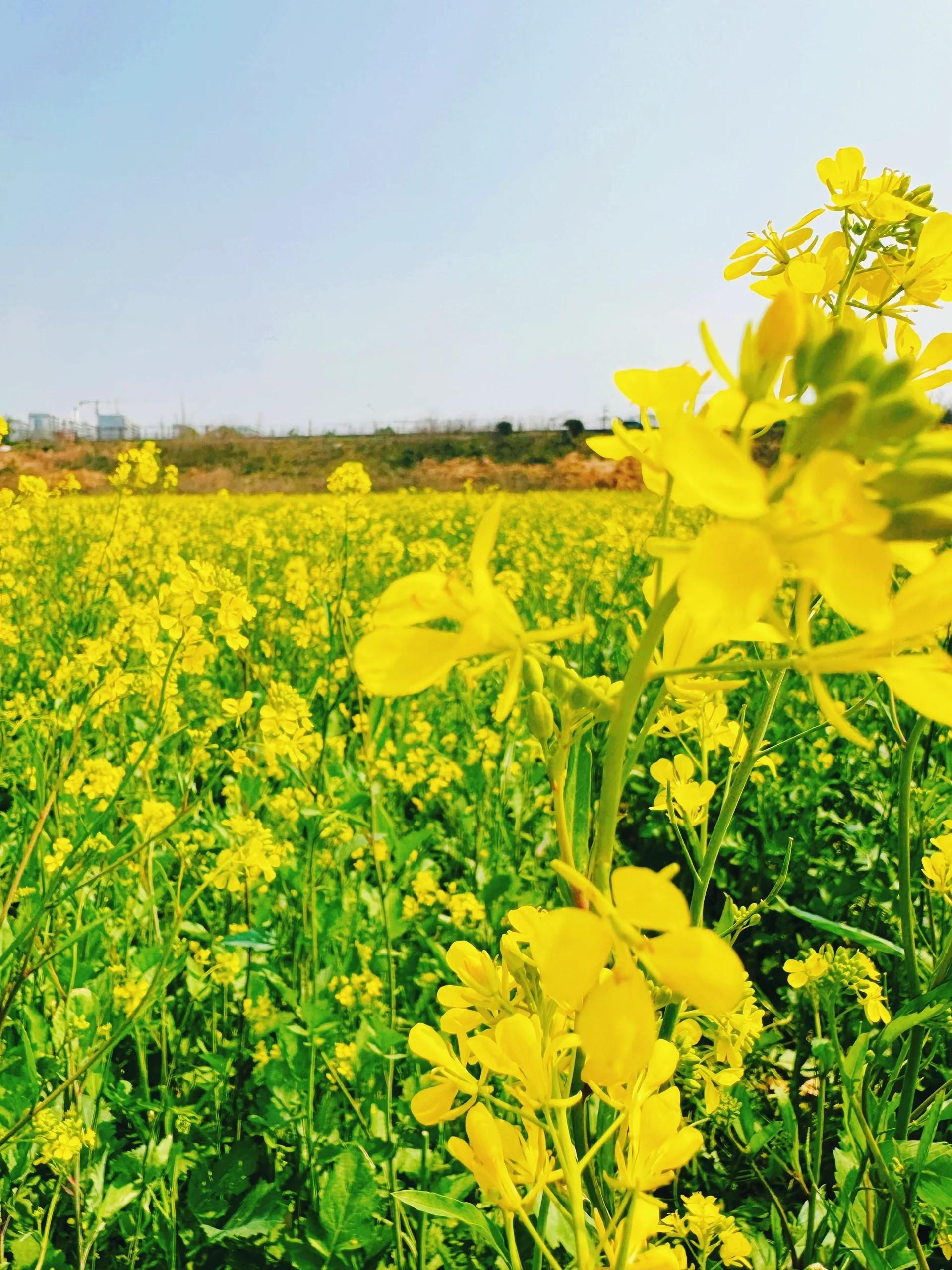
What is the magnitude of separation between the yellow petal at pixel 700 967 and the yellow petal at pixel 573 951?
0.03m

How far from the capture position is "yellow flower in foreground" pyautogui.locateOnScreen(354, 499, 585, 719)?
0.52m

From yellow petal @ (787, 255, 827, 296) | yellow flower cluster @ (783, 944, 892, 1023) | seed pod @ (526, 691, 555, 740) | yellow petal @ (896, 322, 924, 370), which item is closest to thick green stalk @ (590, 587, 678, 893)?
seed pod @ (526, 691, 555, 740)

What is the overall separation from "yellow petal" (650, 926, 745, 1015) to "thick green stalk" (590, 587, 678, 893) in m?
0.10

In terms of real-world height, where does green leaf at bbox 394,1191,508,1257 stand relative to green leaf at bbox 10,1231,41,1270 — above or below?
above

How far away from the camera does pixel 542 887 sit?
103 inches

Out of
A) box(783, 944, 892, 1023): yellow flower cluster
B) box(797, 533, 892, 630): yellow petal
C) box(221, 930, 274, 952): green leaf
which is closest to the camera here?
box(797, 533, 892, 630): yellow petal

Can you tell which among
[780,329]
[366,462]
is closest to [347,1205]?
[780,329]

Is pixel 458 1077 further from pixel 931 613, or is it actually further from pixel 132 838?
pixel 132 838

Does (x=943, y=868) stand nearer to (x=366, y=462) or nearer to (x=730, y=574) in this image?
(x=730, y=574)

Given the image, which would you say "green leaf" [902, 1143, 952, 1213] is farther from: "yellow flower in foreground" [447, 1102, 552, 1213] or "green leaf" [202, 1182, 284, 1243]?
"green leaf" [202, 1182, 284, 1243]

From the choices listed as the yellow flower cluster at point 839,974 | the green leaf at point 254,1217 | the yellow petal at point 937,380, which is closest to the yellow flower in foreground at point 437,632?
the yellow petal at point 937,380

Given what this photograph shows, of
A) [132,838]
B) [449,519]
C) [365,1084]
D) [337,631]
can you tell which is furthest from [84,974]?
[449,519]

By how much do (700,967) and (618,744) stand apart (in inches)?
6.2

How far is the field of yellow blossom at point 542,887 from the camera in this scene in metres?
0.48
